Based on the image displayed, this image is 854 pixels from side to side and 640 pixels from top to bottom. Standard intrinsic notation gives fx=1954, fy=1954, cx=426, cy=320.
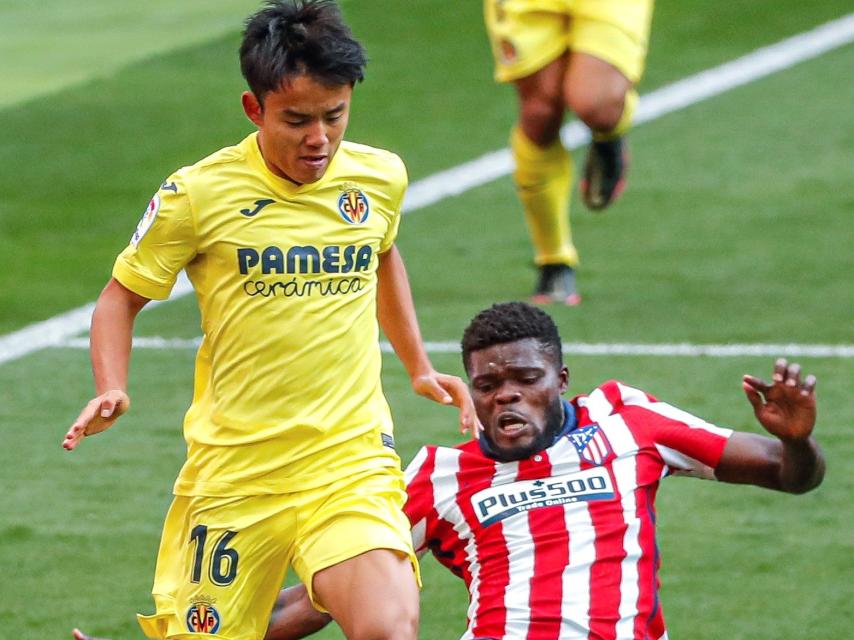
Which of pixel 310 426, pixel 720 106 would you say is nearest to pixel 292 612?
pixel 310 426

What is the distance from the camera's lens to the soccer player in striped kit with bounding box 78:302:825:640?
4.83 metres

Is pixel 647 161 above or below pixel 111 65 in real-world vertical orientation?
below

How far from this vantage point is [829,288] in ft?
30.4

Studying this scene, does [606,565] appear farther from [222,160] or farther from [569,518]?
[222,160]

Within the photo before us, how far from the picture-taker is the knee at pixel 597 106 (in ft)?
27.9

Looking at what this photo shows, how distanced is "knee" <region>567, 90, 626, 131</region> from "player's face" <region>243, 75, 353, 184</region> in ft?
12.8

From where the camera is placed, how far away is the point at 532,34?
870 centimetres

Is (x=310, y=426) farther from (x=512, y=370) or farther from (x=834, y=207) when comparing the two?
(x=834, y=207)

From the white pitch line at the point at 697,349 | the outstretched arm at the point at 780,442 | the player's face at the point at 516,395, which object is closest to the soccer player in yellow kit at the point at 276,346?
the player's face at the point at 516,395

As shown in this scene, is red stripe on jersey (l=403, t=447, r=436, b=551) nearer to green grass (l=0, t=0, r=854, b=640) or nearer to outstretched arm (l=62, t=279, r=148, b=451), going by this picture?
green grass (l=0, t=0, r=854, b=640)

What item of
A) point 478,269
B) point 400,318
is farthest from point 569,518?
point 478,269

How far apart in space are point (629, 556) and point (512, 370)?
56cm

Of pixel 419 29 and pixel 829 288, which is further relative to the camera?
pixel 419 29

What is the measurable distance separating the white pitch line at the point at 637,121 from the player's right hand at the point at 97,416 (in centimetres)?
432
